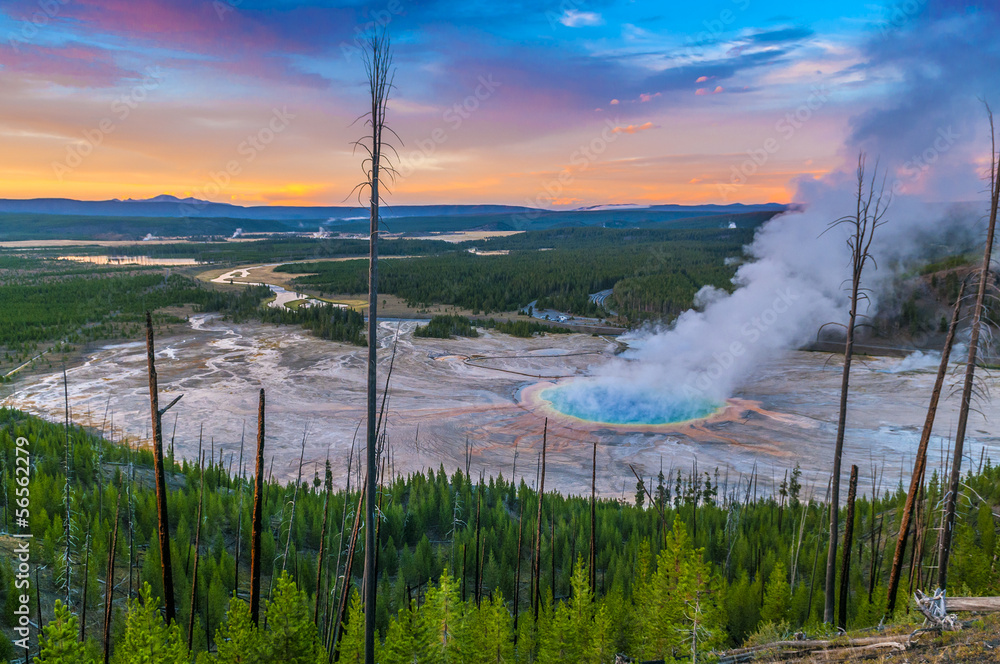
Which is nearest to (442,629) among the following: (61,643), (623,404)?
(61,643)

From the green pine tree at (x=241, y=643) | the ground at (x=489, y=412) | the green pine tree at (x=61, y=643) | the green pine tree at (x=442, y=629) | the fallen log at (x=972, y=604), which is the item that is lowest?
the ground at (x=489, y=412)

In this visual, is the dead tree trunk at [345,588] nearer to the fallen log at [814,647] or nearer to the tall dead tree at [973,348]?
the fallen log at [814,647]

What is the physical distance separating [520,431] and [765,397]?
20.3 m

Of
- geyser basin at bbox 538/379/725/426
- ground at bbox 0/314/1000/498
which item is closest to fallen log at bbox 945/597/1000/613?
ground at bbox 0/314/1000/498

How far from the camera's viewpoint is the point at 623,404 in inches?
1801

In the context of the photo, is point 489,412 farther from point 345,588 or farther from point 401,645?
point 401,645

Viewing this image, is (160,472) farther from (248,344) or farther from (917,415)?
(248,344)

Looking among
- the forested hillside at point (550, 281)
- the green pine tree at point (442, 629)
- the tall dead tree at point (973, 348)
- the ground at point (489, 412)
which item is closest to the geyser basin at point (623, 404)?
the ground at point (489, 412)

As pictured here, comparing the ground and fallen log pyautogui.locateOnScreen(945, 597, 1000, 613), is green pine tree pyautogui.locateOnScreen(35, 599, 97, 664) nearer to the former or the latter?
fallen log pyautogui.locateOnScreen(945, 597, 1000, 613)

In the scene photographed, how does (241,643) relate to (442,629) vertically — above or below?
above

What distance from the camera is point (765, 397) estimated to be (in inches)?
1869

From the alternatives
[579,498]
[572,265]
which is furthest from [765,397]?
[572,265]

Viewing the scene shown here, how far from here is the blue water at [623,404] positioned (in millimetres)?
43000

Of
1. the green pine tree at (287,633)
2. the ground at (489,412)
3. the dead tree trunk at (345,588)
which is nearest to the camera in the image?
the green pine tree at (287,633)
